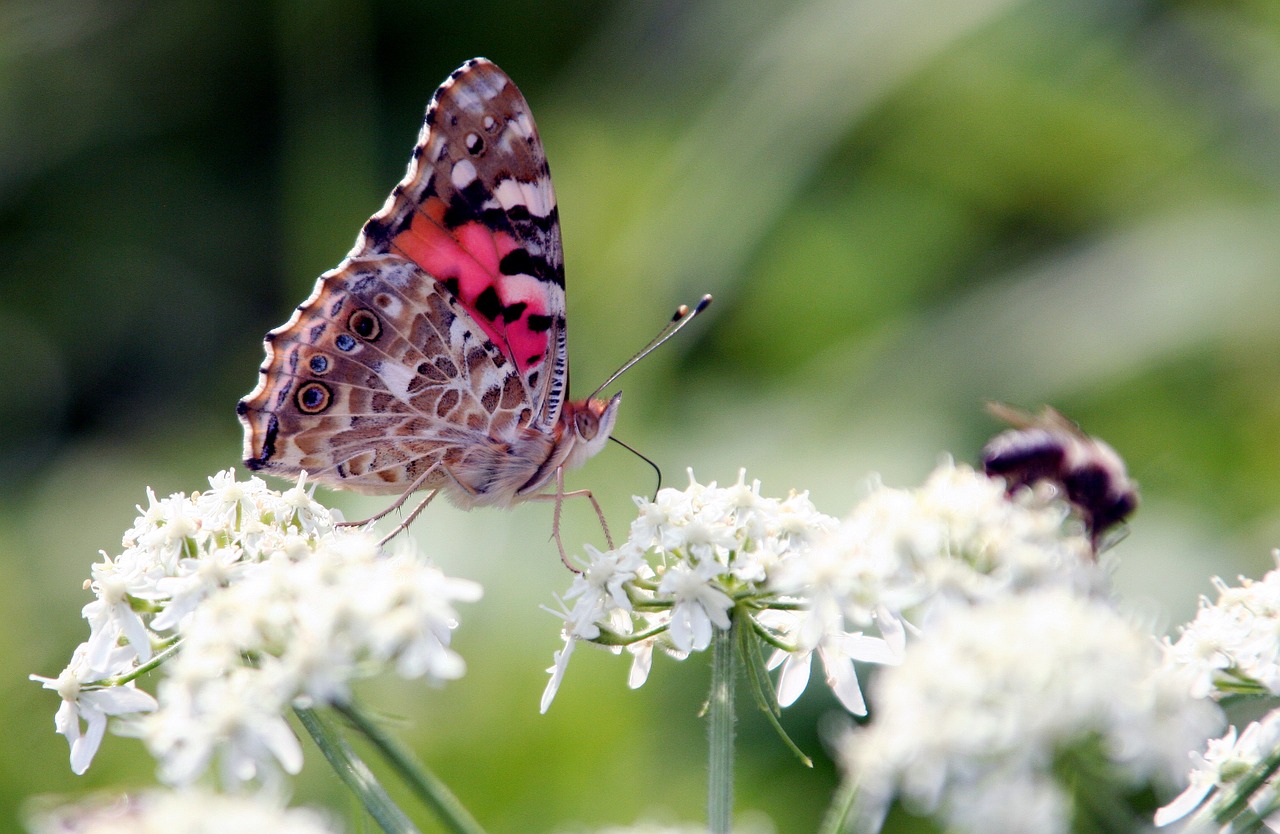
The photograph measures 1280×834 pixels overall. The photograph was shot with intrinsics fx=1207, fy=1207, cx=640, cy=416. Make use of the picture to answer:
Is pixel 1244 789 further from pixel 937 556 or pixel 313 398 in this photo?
pixel 313 398

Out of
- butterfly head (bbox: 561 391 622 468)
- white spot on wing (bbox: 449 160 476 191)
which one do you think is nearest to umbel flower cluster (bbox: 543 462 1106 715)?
butterfly head (bbox: 561 391 622 468)

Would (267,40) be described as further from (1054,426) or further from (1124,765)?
(1124,765)

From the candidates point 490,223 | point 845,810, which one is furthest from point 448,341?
point 845,810

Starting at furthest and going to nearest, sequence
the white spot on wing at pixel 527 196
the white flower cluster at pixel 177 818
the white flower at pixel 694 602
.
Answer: the white spot on wing at pixel 527 196 < the white flower at pixel 694 602 < the white flower cluster at pixel 177 818

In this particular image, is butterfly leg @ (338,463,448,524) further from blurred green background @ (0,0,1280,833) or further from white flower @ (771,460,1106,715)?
blurred green background @ (0,0,1280,833)

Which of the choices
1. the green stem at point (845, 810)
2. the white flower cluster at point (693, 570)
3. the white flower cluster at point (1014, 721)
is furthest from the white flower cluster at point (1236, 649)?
the white flower cluster at point (693, 570)

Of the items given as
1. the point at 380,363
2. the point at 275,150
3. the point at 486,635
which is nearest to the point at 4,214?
the point at 275,150

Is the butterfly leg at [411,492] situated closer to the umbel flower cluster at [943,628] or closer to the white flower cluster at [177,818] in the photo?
the umbel flower cluster at [943,628]
